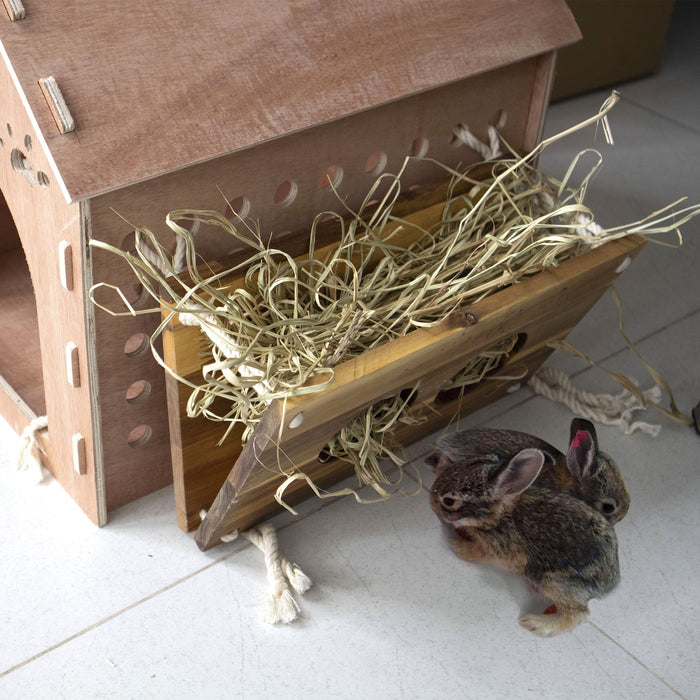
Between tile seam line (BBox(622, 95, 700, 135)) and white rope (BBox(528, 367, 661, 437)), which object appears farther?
tile seam line (BBox(622, 95, 700, 135))

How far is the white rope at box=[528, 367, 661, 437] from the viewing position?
4.38 feet

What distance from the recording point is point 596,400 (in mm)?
1358

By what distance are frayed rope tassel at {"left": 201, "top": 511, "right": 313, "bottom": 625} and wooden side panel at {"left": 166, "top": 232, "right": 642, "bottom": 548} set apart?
20mm

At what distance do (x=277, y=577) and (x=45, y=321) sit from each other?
0.40 m

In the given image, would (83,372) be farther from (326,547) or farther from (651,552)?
(651,552)

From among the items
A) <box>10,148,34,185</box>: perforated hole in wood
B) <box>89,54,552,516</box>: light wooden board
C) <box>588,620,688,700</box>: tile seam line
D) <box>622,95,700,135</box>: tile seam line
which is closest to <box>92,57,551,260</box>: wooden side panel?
<box>89,54,552,516</box>: light wooden board

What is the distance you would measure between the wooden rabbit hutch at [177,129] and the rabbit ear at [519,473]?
184 mm

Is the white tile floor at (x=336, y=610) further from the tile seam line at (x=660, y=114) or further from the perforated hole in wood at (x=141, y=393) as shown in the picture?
the tile seam line at (x=660, y=114)

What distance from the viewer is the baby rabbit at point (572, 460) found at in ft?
3.51

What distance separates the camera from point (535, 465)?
102cm

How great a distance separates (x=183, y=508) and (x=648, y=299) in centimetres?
91

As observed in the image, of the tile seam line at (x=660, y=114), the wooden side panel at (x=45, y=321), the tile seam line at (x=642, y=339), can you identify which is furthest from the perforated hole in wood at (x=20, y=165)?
the tile seam line at (x=660, y=114)

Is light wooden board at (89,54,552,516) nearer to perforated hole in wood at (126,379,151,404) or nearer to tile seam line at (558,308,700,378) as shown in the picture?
perforated hole in wood at (126,379,151,404)

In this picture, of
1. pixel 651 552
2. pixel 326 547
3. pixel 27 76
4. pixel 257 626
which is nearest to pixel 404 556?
pixel 326 547
